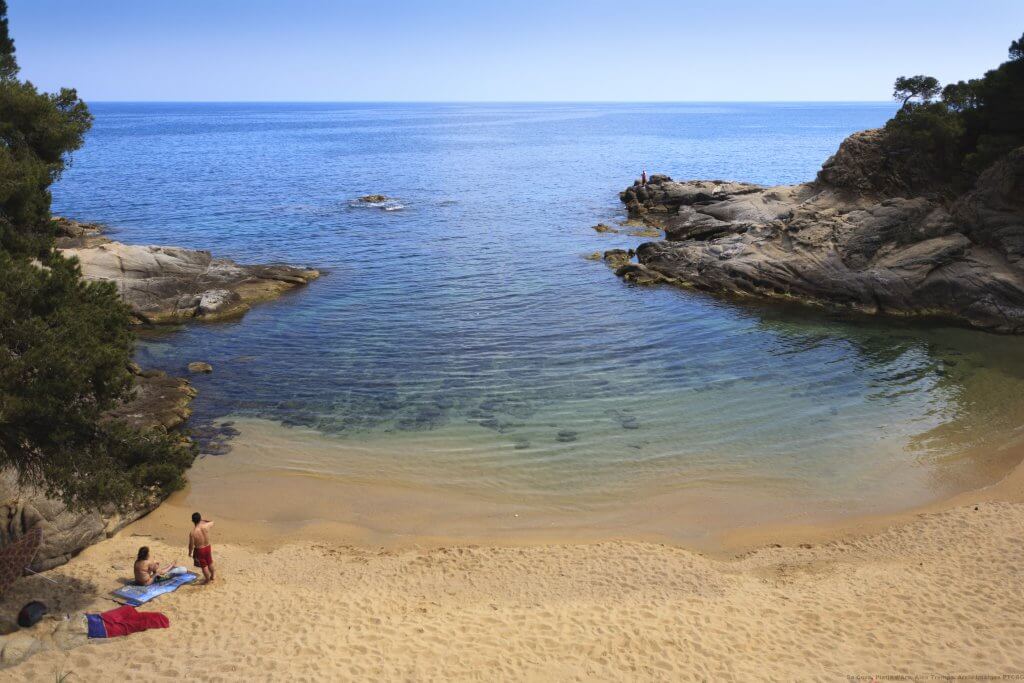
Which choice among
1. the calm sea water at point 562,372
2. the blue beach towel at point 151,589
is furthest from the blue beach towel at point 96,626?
the calm sea water at point 562,372

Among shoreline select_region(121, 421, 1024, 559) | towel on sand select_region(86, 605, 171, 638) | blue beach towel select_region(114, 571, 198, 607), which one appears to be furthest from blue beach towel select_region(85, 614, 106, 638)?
shoreline select_region(121, 421, 1024, 559)

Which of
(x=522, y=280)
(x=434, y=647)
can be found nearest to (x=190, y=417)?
(x=434, y=647)

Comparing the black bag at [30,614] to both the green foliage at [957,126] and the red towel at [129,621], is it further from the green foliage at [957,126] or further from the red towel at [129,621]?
the green foliage at [957,126]

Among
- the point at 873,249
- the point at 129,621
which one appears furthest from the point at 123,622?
the point at 873,249

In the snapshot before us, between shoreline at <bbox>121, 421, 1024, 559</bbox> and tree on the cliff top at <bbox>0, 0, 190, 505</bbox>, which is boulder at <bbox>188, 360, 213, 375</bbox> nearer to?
shoreline at <bbox>121, 421, 1024, 559</bbox>

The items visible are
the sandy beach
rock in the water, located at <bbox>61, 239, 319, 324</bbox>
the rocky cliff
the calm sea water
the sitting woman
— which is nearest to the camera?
the sandy beach

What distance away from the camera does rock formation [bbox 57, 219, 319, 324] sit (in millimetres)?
33344

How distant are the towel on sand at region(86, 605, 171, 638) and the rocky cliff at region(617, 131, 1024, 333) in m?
31.8

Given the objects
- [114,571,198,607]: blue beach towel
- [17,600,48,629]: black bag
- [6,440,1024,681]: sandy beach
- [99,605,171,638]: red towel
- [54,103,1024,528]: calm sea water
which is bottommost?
Answer: [6,440,1024,681]: sandy beach

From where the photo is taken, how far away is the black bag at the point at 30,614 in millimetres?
12906

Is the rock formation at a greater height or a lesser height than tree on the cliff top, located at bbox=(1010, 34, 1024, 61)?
lesser

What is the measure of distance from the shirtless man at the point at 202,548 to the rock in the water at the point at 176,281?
67.2 feet

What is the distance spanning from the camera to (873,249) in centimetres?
3600

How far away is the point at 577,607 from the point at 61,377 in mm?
10322
